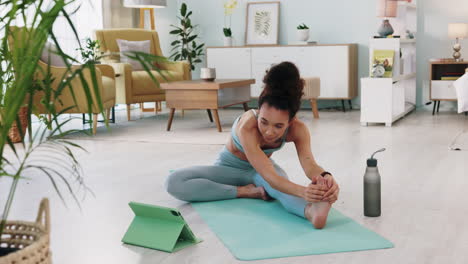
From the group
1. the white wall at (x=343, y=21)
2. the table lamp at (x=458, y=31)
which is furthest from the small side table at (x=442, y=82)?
the white wall at (x=343, y=21)

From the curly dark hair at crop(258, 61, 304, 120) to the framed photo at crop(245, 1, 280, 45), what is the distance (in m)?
5.54

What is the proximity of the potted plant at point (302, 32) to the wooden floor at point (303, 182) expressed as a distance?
163 cm

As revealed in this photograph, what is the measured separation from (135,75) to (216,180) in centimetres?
391

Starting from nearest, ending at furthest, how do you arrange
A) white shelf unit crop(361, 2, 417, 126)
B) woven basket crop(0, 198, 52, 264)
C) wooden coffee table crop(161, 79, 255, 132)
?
woven basket crop(0, 198, 52, 264), wooden coffee table crop(161, 79, 255, 132), white shelf unit crop(361, 2, 417, 126)

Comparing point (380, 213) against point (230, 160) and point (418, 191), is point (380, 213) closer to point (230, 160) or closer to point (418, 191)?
point (418, 191)

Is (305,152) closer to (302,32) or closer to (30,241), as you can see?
(30,241)

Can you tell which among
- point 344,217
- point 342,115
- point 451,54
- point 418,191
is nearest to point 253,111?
point 344,217

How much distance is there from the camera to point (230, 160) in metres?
3.16

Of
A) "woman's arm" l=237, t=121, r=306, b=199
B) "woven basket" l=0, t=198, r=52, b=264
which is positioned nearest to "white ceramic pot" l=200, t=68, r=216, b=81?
"woman's arm" l=237, t=121, r=306, b=199

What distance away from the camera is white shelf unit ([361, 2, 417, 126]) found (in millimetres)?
6141

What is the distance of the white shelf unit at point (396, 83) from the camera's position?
6.14m

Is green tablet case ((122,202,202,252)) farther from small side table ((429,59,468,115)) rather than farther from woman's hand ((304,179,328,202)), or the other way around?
small side table ((429,59,468,115))

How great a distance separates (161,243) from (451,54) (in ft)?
19.5

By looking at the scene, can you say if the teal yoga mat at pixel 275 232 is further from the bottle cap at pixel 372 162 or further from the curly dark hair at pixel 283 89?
the curly dark hair at pixel 283 89
